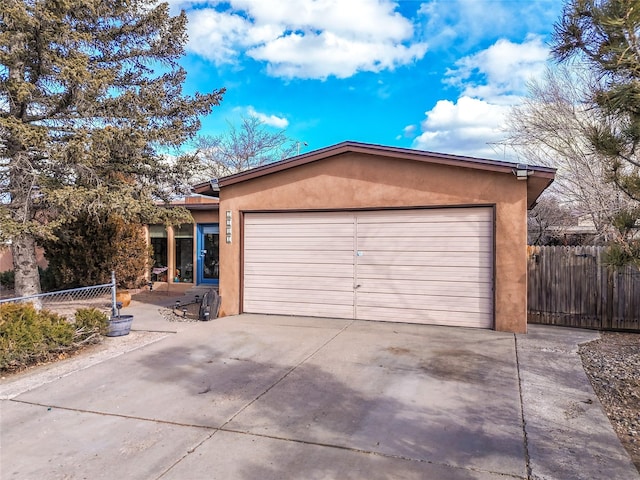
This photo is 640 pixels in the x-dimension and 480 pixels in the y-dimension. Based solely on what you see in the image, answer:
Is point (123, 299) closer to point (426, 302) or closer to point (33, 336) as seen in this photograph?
point (33, 336)

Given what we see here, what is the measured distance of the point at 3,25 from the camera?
7.88 m

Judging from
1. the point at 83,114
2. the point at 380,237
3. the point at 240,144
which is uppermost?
the point at 240,144

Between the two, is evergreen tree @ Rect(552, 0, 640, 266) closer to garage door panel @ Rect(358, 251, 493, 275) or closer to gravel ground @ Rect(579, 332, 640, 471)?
gravel ground @ Rect(579, 332, 640, 471)

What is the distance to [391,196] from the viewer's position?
8172mm

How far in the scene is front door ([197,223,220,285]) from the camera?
13445 mm

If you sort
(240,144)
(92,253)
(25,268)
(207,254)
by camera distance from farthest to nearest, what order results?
(240,144), (207,254), (92,253), (25,268)

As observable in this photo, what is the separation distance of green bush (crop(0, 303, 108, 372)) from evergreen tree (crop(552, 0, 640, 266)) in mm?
7236

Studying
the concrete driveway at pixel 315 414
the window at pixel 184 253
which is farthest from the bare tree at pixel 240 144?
the concrete driveway at pixel 315 414

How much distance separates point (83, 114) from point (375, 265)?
718 cm

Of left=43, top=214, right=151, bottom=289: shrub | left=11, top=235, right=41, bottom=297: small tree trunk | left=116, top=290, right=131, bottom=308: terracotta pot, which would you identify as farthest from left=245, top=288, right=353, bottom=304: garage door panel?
left=43, top=214, right=151, bottom=289: shrub

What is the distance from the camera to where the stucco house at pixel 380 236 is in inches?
293

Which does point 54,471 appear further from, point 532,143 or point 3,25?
point 532,143

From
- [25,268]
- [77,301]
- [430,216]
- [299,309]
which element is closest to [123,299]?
[77,301]

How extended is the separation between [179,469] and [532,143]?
14732mm
